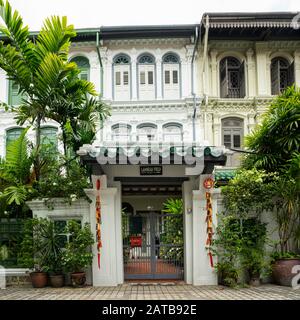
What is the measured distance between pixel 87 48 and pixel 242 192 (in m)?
11.7

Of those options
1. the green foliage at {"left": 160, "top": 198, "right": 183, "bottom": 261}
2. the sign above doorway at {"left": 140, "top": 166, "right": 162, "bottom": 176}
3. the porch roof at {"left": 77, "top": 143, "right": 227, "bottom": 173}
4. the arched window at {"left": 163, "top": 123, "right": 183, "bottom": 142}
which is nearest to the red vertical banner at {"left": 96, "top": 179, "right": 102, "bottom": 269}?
the porch roof at {"left": 77, "top": 143, "right": 227, "bottom": 173}

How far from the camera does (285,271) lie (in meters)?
9.69

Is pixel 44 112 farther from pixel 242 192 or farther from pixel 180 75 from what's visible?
pixel 180 75

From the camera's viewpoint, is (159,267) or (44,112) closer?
(159,267)

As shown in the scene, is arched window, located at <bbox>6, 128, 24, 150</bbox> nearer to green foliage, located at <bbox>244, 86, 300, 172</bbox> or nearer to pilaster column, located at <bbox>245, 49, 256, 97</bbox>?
pilaster column, located at <bbox>245, 49, 256, 97</bbox>

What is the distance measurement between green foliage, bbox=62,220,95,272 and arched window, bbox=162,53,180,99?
10.1 metres

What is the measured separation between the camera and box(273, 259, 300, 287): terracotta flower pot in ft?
31.6

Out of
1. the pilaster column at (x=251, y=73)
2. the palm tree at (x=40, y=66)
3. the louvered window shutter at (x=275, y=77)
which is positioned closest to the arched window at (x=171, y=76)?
the pilaster column at (x=251, y=73)

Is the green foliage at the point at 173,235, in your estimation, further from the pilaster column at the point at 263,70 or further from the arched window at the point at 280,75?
the arched window at the point at 280,75

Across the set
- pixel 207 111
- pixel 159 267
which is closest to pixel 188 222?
pixel 159 267

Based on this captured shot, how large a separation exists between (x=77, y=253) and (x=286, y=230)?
4.90 m

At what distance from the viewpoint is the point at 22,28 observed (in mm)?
11539

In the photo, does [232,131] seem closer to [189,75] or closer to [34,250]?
[189,75]

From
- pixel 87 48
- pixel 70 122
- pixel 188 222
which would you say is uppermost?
pixel 87 48
